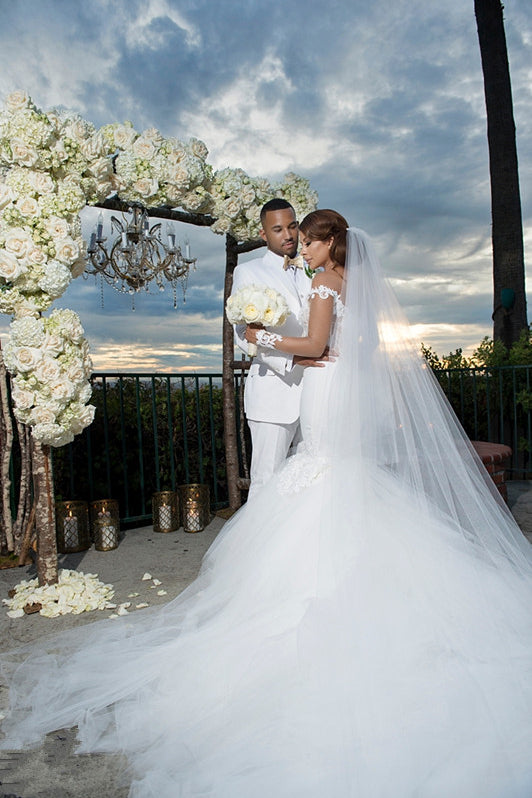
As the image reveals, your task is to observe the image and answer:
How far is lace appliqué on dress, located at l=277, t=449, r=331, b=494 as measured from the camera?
2.90 m

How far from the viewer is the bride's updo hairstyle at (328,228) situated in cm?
294

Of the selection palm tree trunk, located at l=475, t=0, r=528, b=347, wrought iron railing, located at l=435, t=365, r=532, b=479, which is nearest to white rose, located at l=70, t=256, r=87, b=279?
wrought iron railing, located at l=435, t=365, r=532, b=479

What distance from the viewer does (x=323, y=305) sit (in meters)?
2.91

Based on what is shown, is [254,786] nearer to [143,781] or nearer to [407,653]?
[143,781]

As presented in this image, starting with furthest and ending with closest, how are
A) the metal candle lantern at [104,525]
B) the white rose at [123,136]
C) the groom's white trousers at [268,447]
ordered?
the metal candle lantern at [104,525] → the white rose at [123,136] → the groom's white trousers at [268,447]

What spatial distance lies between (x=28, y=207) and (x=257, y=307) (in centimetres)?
165

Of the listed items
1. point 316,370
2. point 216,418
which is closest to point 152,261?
point 316,370

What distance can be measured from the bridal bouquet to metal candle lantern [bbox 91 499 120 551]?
9.17ft

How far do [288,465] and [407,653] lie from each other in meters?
1.14

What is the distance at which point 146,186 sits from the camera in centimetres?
421

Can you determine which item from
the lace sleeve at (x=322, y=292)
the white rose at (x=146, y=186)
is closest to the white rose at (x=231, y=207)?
the white rose at (x=146, y=186)

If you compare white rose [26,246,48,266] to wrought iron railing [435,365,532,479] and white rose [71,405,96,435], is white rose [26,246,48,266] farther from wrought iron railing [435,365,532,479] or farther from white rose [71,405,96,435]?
wrought iron railing [435,365,532,479]

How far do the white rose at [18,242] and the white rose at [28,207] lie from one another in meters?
0.11

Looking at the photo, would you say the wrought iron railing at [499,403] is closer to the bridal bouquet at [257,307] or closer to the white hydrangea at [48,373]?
the bridal bouquet at [257,307]
